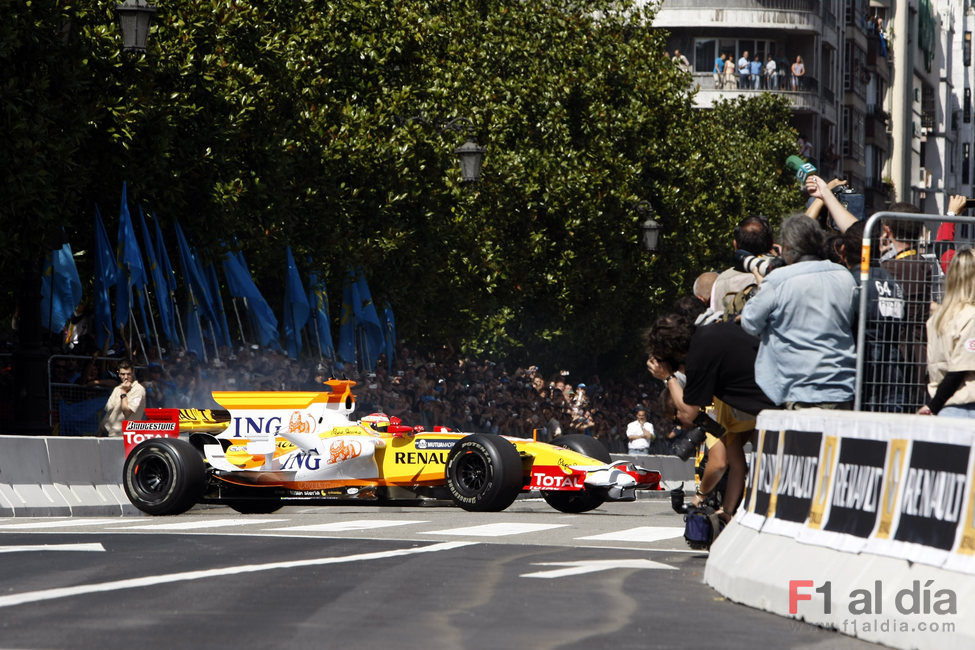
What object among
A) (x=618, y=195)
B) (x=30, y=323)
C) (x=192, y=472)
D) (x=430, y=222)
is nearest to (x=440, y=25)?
(x=430, y=222)

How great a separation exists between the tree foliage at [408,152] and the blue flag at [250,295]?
1.24ft

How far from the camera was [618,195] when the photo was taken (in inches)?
1610

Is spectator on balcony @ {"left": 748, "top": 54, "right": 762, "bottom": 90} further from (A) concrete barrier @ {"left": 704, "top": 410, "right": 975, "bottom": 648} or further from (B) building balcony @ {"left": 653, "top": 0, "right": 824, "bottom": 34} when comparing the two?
(A) concrete barrier @ {"left": 704, "top": 410, "right": 975, "bottom": 648}

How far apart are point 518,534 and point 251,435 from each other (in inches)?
192

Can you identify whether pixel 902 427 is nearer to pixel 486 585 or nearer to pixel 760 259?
pixel 486 585

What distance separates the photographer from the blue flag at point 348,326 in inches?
1270

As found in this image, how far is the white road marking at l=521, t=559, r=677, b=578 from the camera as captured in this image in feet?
32.7

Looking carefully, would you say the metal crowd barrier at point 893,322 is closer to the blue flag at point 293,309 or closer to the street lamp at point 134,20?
the street lamp at point 134,20

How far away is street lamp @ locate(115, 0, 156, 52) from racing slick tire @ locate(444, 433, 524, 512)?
5.84 meters

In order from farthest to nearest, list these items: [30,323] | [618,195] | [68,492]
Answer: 1. [618,195]
2. [30,323]
3. [68,492]

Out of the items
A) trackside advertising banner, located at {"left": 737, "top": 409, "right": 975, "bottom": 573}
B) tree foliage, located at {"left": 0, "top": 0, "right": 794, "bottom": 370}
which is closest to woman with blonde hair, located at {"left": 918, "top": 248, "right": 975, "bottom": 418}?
trackside advertising banner, located at {"left": 737, "top": 409, "right": 975, "bottom": 573}

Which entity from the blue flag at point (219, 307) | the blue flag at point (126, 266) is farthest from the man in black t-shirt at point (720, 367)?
the blue flag at point (219, 307)

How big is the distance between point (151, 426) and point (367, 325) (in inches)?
593

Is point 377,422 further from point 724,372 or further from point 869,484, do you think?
point 869,484
